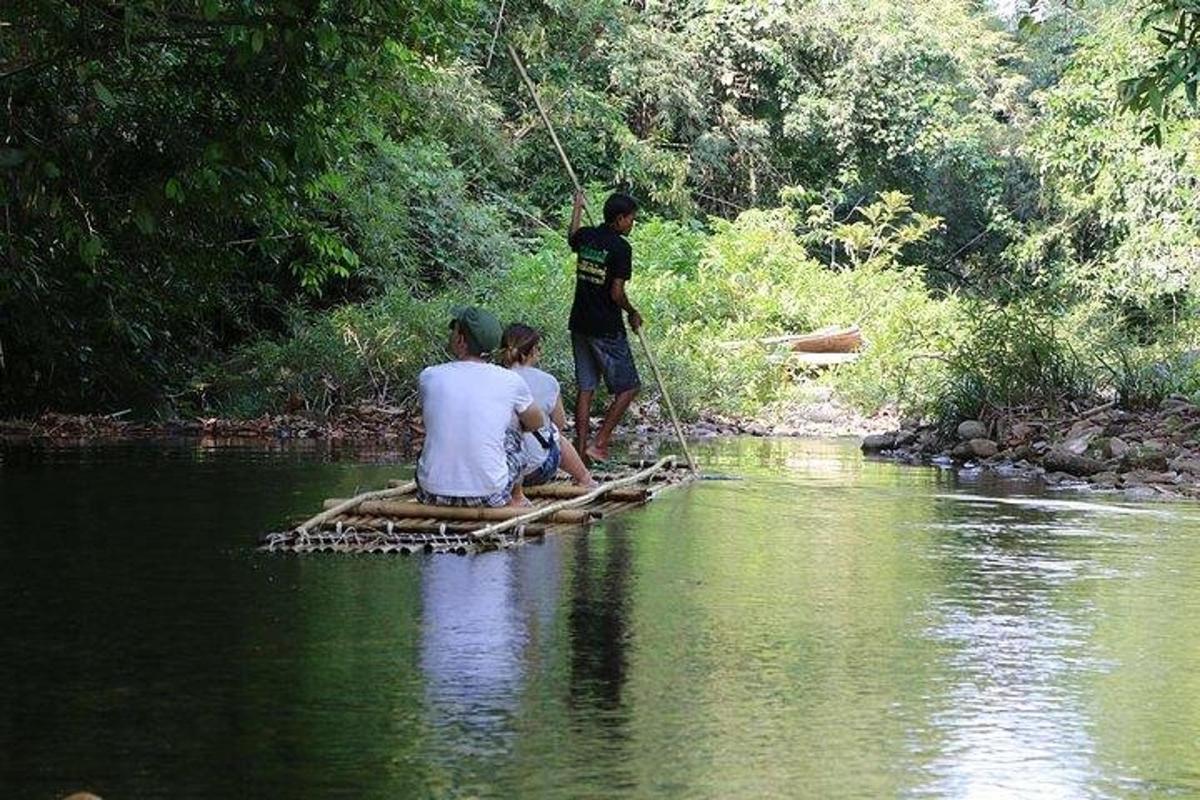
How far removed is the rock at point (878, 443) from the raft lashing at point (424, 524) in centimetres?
795

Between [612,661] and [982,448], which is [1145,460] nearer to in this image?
[982,448]

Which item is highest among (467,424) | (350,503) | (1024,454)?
(467,424)

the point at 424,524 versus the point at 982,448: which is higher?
the point at 982,448

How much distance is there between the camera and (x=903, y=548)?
1004cm

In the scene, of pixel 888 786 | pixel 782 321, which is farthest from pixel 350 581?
pixel 782 321

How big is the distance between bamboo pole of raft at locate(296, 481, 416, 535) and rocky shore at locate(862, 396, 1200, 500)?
5822 mm

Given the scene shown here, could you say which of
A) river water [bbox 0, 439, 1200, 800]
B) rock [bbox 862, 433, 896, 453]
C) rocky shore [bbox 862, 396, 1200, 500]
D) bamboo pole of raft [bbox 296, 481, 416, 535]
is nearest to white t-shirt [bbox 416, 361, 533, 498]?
bamboo pole of raft [bbox 296, 481, 416, 535]

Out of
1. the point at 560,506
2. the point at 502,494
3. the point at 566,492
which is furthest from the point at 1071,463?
the point at 502,494

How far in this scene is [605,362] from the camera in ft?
46.6

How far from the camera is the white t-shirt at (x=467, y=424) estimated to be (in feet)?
32.7

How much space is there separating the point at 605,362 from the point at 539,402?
2.67m

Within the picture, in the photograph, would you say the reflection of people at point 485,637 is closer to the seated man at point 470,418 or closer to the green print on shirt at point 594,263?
the seated man at point 470,418

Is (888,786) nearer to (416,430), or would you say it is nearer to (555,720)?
(555,720)

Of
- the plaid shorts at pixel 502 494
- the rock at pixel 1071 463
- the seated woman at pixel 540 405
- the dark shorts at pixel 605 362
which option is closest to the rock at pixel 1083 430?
the rock at pixel 1071 463
